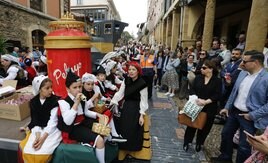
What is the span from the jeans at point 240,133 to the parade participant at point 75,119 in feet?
6.29

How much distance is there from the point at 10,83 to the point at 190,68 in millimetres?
5347

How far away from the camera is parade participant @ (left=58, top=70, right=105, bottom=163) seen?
2213mm

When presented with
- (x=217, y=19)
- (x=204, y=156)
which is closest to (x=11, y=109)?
(x=204, y=156)

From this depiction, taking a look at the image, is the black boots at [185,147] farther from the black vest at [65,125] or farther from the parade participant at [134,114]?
the black vest at [65,125]

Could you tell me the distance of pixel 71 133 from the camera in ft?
7.72

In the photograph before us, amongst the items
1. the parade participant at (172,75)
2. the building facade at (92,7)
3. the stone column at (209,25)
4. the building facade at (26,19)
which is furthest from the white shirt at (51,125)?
the building facade at (92,7)

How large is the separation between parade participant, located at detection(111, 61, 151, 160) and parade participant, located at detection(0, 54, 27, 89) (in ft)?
8.90

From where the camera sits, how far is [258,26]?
13.7ft

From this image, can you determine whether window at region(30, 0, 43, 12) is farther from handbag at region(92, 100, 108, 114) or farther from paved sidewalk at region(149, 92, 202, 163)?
handbag at region(92, 100, 108, 114)

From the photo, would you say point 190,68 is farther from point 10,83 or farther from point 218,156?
point 10,83

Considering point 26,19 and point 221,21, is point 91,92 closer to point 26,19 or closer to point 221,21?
point 26,19

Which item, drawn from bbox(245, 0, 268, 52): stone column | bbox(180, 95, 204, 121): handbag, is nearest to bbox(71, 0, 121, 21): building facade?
bbox(245, 0, 268, 52): stone column

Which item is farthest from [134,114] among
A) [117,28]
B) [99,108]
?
[117,28]

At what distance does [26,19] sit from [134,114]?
1177 cm
